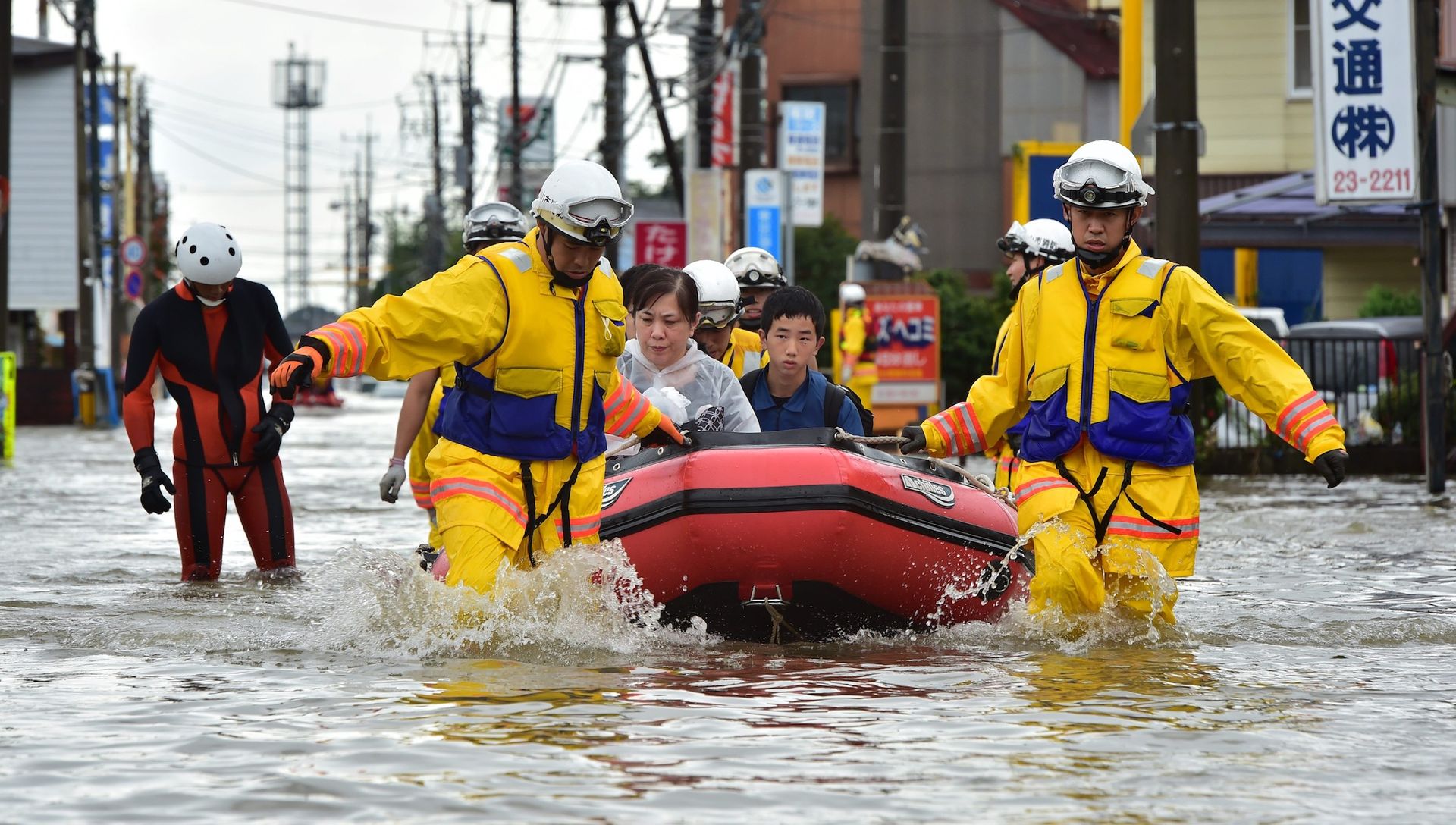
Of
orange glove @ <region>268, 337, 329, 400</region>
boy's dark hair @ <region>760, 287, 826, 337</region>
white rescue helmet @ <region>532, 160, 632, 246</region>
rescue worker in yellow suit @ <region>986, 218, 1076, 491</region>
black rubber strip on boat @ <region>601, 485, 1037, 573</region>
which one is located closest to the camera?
orange glove @ <region>268, 337, 329, 400</region>

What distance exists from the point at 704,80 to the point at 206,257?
1630cm

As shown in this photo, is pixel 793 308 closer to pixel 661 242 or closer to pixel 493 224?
pixel 493 224

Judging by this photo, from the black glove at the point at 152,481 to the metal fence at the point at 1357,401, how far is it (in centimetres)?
1088

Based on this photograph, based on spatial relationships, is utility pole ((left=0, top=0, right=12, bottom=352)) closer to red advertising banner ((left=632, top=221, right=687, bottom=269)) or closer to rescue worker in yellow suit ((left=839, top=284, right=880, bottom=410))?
red advertising banner ((left=632, top=221, right=687, bottom=269))

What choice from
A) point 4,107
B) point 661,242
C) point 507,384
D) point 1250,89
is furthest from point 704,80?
point 507,384

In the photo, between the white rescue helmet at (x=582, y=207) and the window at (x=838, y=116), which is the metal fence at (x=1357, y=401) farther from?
the window at (x=838, y=116)

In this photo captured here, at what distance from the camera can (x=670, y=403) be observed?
765 centimetres

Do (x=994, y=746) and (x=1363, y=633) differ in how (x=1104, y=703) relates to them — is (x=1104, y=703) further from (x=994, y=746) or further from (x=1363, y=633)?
(x=1363, y=633)

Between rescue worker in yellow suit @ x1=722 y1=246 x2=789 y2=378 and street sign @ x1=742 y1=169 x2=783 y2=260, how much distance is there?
40.3ft

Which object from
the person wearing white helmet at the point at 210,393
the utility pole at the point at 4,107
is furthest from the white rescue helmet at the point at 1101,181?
the utility pole at the point at 4,107

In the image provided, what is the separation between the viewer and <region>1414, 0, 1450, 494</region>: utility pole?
49.8ft

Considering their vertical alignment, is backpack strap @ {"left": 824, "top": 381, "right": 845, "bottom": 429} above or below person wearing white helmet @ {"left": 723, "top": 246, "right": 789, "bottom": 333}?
below

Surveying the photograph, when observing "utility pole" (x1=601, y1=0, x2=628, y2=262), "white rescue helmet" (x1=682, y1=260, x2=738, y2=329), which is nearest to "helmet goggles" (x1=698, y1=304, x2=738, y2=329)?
"white rescue helmet" (x1=682, y1=260, x2=738, y2=329)

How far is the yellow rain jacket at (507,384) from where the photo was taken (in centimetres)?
661
